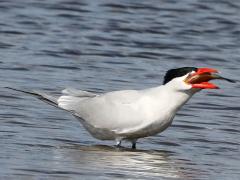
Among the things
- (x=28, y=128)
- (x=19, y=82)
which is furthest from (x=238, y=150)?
(x=19, y=82)

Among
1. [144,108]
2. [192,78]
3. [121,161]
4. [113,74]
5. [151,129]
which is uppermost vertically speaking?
[192,78]

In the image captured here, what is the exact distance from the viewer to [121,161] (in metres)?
8.16

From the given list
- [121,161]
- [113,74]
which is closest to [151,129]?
[121,161]

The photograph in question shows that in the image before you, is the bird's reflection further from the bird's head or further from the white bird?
the bird's head

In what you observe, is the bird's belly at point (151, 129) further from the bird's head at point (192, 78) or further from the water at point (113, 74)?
the bird's head at point (192, 78)

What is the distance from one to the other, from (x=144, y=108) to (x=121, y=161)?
541mm

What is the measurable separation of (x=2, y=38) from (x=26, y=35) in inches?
15.4

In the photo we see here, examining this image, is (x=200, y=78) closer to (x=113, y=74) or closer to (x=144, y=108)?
(x=144, y=108)

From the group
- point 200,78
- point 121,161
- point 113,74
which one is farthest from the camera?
point 113,74

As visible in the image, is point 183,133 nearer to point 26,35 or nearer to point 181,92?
point 181,92

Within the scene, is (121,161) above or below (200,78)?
below

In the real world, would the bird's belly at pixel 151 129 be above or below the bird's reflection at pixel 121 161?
above

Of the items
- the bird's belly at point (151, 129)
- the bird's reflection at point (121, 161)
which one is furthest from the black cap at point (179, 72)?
the bird's reflection at point (121, 161)

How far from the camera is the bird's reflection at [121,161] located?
766 centimetres
